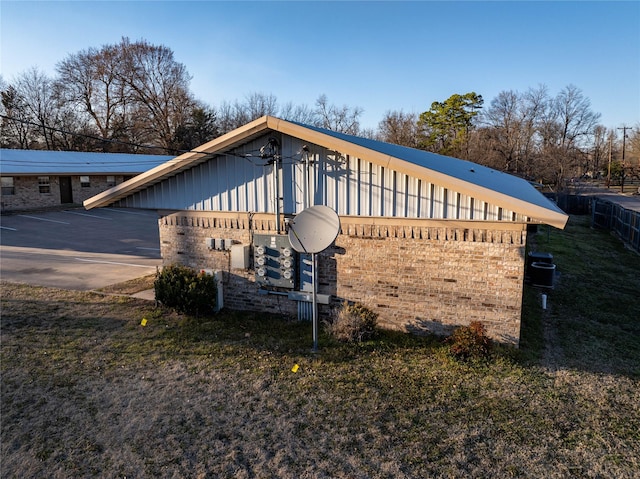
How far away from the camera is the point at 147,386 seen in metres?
6.44

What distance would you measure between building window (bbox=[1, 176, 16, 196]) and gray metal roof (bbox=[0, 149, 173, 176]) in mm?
595

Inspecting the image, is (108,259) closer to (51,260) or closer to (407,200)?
(51,260)

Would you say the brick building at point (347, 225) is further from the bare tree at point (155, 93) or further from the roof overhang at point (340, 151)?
the bare tree at point (155, 93)

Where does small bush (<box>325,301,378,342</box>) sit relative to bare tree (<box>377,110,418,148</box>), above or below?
below

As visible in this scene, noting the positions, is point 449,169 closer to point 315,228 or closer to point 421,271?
point 421,271

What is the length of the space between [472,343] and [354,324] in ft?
6.69

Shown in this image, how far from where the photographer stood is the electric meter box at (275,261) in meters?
8.75

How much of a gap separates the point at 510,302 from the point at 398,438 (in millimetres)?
3479

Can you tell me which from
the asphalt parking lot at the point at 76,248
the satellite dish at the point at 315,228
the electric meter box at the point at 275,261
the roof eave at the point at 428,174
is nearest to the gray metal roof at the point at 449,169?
the roof eave at the point at 428,174

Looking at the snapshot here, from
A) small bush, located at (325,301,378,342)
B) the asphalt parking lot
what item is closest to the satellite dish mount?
small bush, located at (325,301,378,342)

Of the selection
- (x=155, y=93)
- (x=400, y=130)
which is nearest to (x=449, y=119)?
(x=400, y=130)

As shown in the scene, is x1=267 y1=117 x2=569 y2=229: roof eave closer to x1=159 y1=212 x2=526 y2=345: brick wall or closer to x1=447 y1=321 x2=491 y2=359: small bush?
x1=159 y1=212 x2=526 y2=345: brick wall

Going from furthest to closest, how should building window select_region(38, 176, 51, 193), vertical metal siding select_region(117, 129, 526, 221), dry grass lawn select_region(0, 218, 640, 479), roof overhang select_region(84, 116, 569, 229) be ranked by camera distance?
building window select_region(38, 176, 51, 193) < vertical metal siding select_region(117, 129, 526, 221) < roof overhang select_region(84, 116, 569, 229) < dry grass lawn select_region(0, 218, 640, 479)

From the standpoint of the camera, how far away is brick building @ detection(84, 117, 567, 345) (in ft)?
24.1
